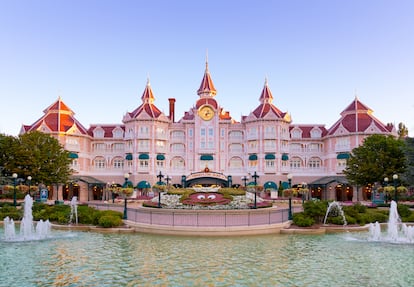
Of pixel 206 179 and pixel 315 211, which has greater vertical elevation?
pixel 206 179

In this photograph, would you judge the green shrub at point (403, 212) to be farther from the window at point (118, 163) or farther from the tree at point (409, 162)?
the window at point (118, 163)

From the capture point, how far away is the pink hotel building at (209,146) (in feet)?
201

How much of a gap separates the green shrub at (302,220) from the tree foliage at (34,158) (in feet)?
115

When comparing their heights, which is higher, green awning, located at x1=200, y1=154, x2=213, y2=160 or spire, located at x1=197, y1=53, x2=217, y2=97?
spire, located at x1=197, y1=53, x2=217, y2=97

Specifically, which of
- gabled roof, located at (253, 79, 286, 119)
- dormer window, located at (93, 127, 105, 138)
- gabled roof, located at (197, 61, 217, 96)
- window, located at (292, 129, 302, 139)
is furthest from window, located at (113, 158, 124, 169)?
window, located at (292, 129, 302, 139)

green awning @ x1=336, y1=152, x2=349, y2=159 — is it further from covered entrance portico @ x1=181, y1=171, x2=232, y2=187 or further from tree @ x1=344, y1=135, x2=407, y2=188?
covered entrance portico @ x1=181, y1=171, x2=232, y2=187

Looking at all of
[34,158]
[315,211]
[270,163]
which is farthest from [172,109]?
[315,211]

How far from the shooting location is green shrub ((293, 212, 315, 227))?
84.7 feet

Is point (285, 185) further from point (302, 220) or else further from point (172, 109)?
point (302, 220)

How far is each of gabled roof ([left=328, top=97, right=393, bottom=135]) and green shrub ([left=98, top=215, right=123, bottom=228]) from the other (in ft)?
151

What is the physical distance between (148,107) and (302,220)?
4426cm

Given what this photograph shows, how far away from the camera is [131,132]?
63750mm

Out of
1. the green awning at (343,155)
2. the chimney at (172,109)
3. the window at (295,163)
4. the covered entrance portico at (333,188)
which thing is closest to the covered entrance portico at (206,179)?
the window at (295,163)

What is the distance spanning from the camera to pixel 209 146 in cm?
6506
